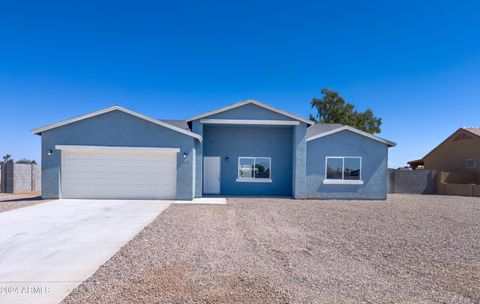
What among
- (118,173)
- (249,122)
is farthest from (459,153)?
(118,173)

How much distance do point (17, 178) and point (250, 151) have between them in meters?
14.4

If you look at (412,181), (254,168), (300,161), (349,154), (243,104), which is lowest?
(412,181)

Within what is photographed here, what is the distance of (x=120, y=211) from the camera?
10.1 meters

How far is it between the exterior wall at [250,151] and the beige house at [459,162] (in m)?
12.8

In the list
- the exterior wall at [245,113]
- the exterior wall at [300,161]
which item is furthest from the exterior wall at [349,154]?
the exterior wall at [245,113]

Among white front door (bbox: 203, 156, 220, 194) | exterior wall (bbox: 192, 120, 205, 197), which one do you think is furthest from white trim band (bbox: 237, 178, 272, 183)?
exterior wall (bbox: 192, 120, 205, 197)

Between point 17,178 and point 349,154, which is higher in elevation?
point 349,154

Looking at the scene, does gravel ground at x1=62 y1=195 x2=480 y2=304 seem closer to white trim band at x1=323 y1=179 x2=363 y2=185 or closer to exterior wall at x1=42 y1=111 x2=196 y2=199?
exterior wall at x1=42 y1=111 x2=196 y2=199

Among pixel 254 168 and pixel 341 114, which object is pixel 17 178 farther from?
pixel 341 114

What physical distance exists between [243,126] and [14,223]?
35.4 ft

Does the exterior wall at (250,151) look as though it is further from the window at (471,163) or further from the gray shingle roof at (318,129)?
the window at (471,163)

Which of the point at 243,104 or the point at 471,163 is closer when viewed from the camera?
the point at 243,104

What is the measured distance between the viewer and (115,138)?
13.1 m

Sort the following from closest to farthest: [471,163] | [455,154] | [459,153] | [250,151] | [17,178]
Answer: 1. [250,151]
2. [17,178]
3. [471,163]
4. [459,153]
5. [455,154]
